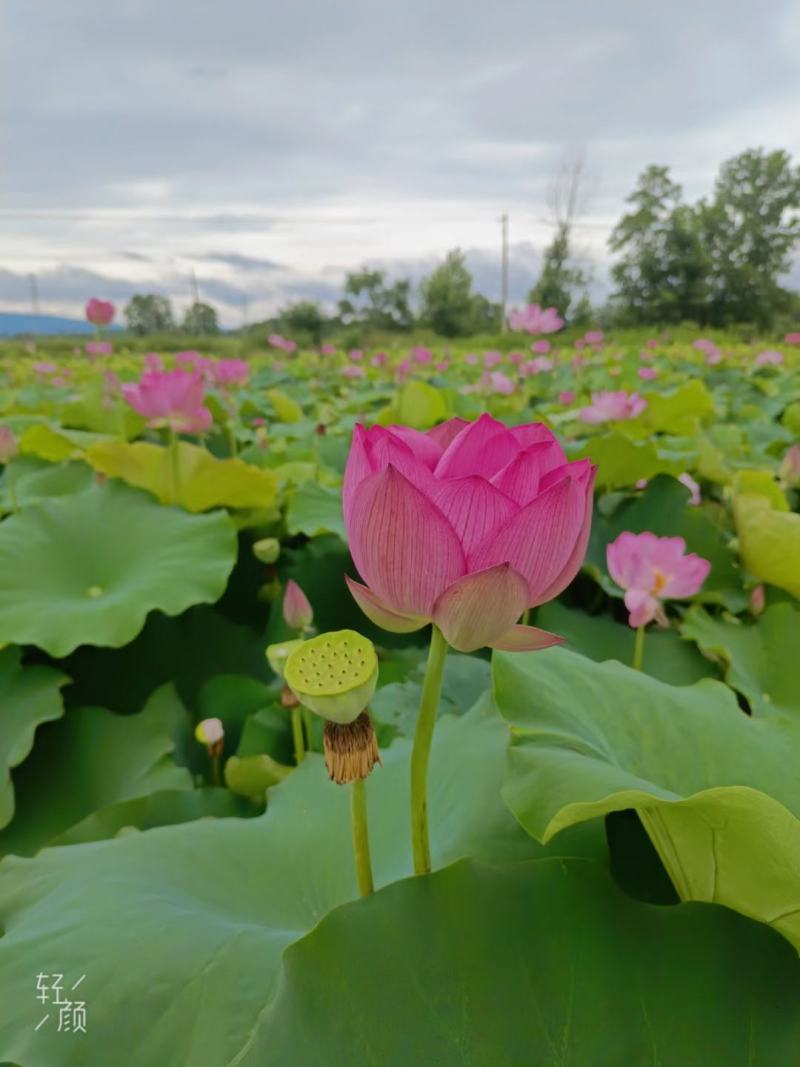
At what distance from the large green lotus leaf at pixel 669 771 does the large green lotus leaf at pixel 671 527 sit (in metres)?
0.64

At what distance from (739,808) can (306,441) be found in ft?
6.40

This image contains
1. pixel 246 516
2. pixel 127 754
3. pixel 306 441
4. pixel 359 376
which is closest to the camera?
pixel 127 754

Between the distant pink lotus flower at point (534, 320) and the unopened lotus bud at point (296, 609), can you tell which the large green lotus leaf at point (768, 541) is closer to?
the unopened lotus bud at point (296, 609)

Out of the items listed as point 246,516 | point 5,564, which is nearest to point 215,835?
point 5,564

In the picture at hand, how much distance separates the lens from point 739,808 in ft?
1.16

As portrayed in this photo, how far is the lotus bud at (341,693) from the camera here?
0.38 meters

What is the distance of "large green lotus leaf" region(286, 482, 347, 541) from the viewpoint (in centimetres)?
128

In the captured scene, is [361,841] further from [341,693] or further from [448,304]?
[448,304]

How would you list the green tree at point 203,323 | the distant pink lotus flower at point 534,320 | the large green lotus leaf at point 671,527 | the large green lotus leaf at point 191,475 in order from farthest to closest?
the green tree at point 203,323, the distant pink lotus flower at point 534,320, the large green lotus leaf at point 191,475, the large green lotus leaf at point 671,527

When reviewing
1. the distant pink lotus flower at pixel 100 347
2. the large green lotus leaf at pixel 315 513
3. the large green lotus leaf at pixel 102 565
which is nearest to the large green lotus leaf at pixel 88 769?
the large green lotus leaf at pixel 102 565

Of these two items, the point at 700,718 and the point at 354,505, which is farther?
the point at 700,718

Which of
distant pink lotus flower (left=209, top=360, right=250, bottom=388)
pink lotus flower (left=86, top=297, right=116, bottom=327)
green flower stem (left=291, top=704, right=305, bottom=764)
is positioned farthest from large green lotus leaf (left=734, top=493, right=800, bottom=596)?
pink lotus flower (left=86, top=297, right=116, bottom=327)

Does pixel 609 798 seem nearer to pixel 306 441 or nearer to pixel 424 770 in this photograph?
pixel 424 770

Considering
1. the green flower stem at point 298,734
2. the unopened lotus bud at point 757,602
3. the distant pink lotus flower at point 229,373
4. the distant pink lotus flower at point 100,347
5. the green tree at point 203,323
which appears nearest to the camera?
the green flower stem at point 298,734
